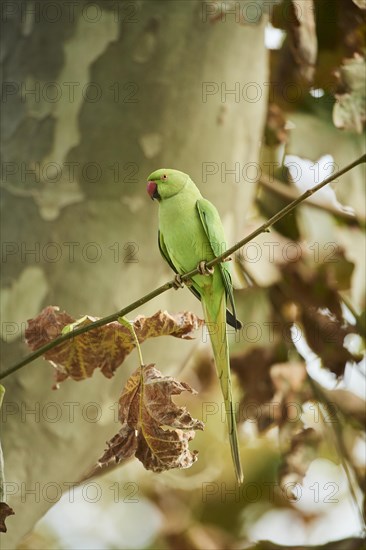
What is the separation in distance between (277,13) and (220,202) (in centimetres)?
69

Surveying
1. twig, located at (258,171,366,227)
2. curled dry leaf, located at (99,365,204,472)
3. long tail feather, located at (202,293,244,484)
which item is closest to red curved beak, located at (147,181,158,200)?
long tail feather, located at (202,293,244,484)

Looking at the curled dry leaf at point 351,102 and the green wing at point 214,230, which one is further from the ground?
the curled dry leaf at point 351,102

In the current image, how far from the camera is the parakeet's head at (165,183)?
1801 millimetres

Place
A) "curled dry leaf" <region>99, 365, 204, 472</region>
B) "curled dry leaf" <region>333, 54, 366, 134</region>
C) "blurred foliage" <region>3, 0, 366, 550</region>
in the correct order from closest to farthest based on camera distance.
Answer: "curled dry leaf" <region>99, 365, 204, 472</region> → "curled dry leaf" <region>333, 54, 366, 134</region> → "blurred foliage" <region>3, 0, 366, 550</region>

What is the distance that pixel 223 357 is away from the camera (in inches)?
66.3

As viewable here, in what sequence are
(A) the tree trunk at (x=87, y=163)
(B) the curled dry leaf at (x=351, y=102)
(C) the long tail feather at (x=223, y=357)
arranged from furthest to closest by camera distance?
(B) the curled dry leaf at (x=351, y=102) < (A) the tree trunk at (x=87, y=163) < (C) the long tail feather at (x=223, y=357)

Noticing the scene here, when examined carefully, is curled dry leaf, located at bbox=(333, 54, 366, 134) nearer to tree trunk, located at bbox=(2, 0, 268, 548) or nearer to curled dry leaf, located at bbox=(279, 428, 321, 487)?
tree trunk, located at bbox=(2, 0, 268, 548)

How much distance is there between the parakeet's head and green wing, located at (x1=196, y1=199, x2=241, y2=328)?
72 mm

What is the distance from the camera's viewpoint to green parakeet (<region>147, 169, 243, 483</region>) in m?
1.85

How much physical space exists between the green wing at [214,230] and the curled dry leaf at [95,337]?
489 mm

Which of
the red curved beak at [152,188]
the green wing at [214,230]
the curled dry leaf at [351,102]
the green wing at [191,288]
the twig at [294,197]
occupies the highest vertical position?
the curled dry leaf at [351,102]

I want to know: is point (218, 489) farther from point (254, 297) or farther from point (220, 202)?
point (220, 202)

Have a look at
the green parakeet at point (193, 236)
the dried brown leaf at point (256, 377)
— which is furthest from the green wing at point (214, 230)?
the dried brown leaf at point (256, 377)

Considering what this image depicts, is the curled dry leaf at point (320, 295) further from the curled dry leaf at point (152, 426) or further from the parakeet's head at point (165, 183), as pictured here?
the curled dry leaf at point (152, 426)
